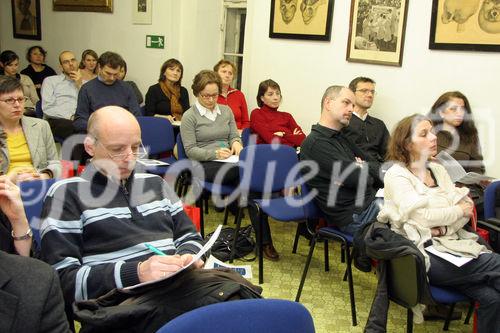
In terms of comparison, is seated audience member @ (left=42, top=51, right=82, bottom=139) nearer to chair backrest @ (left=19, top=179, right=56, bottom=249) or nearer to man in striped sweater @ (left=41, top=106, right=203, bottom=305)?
chair backrest @ (left=19, top=179, right=56, bottom=249)

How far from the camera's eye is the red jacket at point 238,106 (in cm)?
493

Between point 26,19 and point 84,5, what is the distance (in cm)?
148

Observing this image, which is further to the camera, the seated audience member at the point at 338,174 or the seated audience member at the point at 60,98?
the seated audience member at the point at 60,98

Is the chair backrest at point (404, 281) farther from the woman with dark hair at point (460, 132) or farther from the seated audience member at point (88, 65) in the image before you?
the seated audience member at point (88, 65)

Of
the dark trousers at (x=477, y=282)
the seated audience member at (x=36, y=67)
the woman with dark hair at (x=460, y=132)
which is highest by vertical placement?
the seated audience member at (x=36, y=67)

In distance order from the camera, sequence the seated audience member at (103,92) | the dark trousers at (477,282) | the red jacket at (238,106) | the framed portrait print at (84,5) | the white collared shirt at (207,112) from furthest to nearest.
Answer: the framed portrait print at (84,5) < the red jacket at (238,106) < the seated audience member at (103,92) < the white collared shirt at (207,112) < the dark trousers at (477,282)

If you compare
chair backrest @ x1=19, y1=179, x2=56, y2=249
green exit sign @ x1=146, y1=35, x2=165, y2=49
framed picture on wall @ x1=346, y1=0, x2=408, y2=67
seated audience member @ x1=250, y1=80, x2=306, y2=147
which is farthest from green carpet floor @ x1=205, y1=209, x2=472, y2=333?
green exit sign @ x1=146, y1=35, x2=165, y2=49

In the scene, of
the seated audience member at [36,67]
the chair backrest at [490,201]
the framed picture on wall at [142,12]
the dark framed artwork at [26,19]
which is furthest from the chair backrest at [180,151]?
the dark framed artwork at [26,19]

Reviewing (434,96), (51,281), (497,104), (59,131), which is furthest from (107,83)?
(51,281)

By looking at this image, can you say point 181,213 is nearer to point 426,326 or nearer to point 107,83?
point 426,326

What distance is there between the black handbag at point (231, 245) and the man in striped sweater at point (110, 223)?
1577 millimetres

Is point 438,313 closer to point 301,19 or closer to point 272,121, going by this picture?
point 272,121

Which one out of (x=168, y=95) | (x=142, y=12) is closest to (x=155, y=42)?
(x=142, y=12)

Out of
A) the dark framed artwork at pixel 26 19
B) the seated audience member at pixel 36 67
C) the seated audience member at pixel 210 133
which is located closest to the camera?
the seated audience member at pixel 210 133
